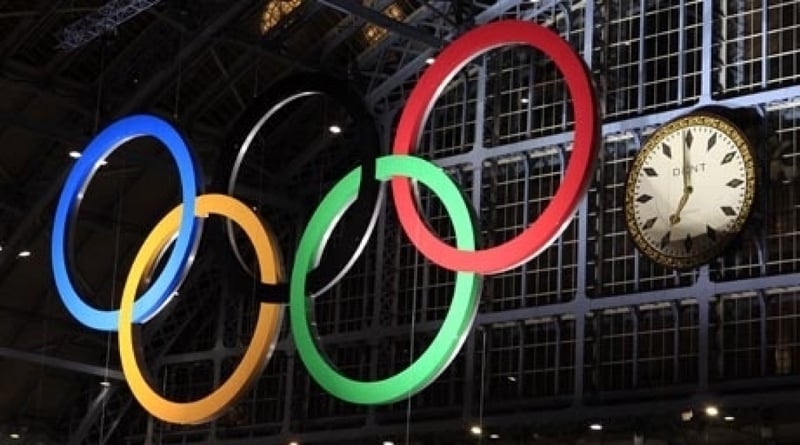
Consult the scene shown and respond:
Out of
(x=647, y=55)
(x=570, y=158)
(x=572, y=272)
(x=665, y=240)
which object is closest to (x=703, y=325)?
(x=665, y=240)

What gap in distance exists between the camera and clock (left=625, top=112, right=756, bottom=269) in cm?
2839

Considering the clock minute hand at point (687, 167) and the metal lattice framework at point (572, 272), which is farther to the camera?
the clock minute hand at point (687, 167)

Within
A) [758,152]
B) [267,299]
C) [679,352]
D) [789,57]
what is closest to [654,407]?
[679,352]

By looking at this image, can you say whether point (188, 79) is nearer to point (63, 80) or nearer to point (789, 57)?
point (63, 80)

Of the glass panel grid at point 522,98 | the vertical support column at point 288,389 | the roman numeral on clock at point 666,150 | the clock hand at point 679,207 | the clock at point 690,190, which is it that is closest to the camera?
the clock at point 690,190

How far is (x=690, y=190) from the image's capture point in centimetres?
2895

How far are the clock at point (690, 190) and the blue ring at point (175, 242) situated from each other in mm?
9644

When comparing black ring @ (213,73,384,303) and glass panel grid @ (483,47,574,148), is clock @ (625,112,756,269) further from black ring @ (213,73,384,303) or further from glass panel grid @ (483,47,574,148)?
black ring @ (213,73,384,303)

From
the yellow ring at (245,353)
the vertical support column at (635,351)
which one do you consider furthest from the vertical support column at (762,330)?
the yellow ring at (245,353)

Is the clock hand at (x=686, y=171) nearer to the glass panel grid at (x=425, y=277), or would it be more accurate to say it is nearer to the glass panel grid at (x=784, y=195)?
the glass panel grid at (x=784, y=195)

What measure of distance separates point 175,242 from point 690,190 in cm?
993

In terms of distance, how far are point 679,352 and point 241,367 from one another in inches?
Result: 399

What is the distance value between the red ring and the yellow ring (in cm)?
234

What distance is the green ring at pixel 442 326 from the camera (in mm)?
19672
